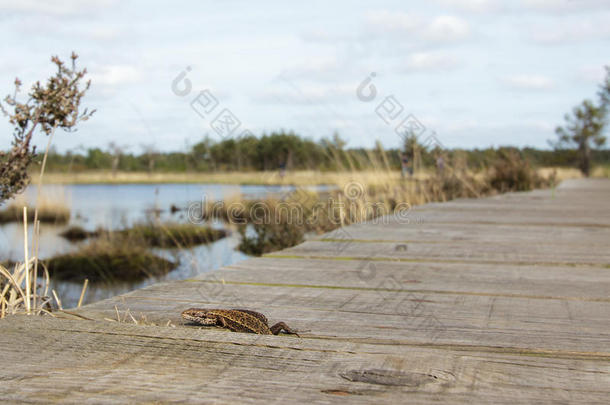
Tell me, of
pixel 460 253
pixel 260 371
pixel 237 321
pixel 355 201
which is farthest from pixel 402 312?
pixel 355 201

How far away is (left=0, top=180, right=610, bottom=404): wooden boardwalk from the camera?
78 centimetres

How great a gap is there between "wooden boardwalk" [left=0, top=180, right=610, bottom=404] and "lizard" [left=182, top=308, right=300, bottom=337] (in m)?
0.04

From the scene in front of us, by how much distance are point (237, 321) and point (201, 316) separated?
0.31 feet

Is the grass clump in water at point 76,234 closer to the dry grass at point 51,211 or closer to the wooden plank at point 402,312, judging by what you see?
the dry grass at point 51,211

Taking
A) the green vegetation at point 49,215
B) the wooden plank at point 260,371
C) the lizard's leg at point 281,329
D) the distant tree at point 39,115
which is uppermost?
the distant tree at point 39,115

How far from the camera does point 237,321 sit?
1129 mm

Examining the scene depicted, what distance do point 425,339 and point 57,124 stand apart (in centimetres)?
144

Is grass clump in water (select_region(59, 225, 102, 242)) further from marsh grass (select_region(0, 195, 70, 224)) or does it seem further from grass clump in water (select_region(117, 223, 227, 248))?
marsh grass (select_region(0, 195, 70, 224))

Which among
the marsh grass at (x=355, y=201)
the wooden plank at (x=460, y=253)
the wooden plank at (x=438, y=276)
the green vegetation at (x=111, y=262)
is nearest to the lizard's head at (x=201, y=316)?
the wooden plank at (x=438, y=276)

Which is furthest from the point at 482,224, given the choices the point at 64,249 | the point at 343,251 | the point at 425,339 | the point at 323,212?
the point at 64,249

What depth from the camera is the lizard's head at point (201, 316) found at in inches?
45.3

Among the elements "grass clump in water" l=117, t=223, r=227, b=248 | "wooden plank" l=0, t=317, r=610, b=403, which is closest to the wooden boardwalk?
"wooden plank" l=0, t=317, r=610, b=403

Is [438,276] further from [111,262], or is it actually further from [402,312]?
[111,262]

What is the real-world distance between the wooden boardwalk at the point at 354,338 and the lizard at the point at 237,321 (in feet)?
0.13
